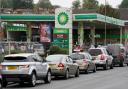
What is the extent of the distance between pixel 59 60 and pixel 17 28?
54.1m

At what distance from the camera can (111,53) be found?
1647 inches

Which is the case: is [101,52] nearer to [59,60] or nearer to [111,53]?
[111,53]

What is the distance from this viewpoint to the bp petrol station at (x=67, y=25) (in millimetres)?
47750

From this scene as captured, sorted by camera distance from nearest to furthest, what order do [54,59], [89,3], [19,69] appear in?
[19,69] < [54,59] < [89,3]

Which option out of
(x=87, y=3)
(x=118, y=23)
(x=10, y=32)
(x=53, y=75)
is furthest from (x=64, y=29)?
(x=87, y=3)

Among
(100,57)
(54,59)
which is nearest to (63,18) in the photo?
(100,57)

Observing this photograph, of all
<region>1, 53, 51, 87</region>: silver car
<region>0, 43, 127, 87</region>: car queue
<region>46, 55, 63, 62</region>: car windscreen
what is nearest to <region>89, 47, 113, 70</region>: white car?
<region>0, 43, 127, 87</region>: car queue

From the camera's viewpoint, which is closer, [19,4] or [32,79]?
[32,79]

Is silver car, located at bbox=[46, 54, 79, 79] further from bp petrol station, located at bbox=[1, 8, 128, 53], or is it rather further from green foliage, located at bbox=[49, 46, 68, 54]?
bp petrol station, located at bbox=[1, 8, 128, 53]

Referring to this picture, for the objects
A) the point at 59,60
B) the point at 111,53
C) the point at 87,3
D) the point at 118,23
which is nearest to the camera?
the point at 59,60

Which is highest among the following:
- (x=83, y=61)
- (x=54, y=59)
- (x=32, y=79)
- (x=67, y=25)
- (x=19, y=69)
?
(x=67, y=25)

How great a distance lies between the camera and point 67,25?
158ft

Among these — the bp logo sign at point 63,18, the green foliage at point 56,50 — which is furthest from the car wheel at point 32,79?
the bp logo sign at point 63,18

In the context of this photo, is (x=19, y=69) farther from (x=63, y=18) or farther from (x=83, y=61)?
(x=63, y=18)
